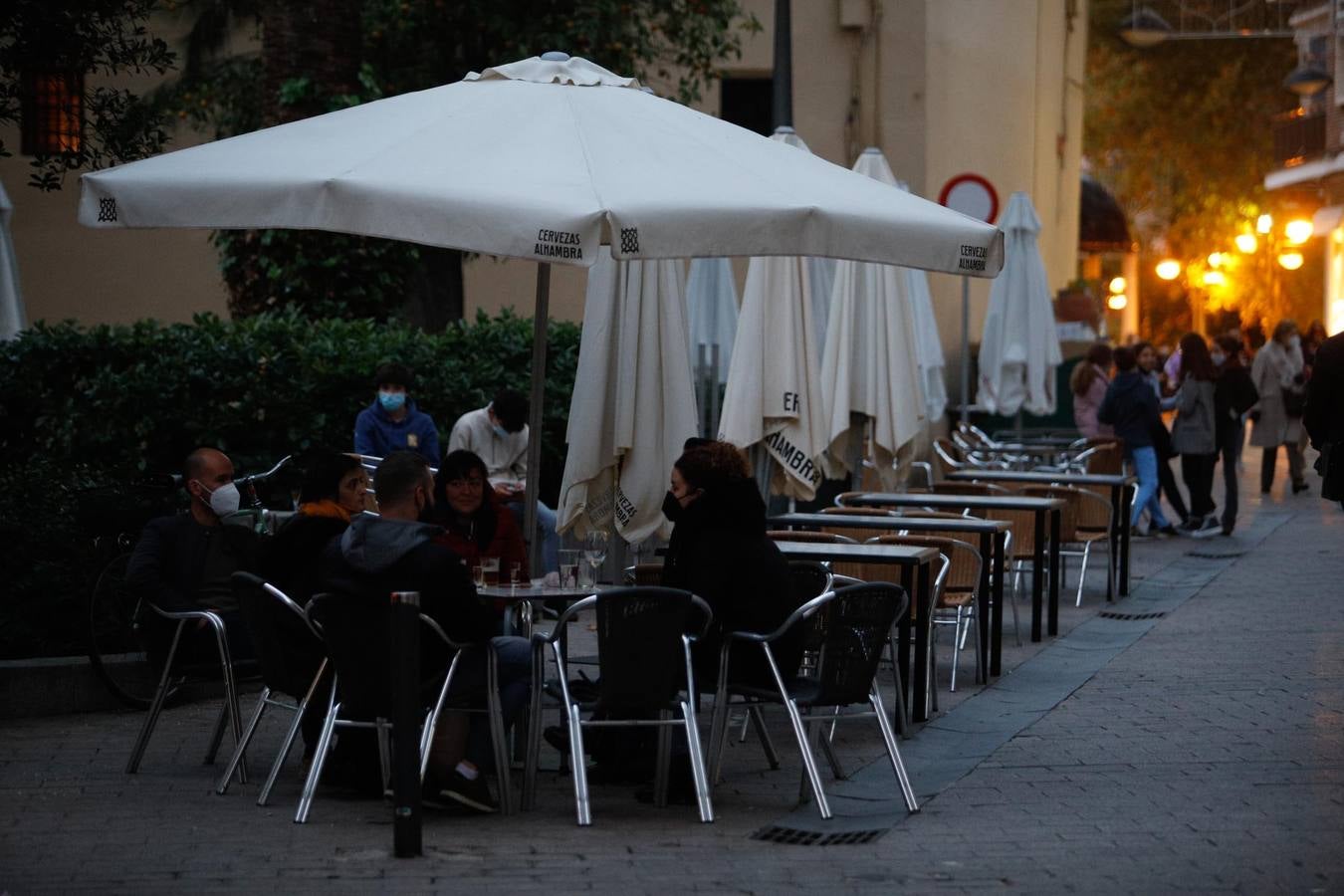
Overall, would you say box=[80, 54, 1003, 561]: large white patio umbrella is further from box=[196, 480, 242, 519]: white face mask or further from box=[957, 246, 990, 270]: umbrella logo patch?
box=[196, 480, 242, 519]: white face mask

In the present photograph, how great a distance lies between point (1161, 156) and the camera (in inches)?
2032

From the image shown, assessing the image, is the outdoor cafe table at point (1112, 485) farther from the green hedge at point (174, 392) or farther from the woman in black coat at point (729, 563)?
the woman in black coat at point (729, 563)

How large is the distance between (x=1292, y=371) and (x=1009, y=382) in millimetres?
4803

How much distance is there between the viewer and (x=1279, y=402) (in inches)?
871

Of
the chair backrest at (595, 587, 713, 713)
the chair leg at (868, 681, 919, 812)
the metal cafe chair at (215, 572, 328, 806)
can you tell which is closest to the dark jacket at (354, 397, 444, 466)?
the metal cafe chair at (215, 572, 328, 806)

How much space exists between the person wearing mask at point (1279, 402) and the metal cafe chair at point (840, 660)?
15314 millimetres

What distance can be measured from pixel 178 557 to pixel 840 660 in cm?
306

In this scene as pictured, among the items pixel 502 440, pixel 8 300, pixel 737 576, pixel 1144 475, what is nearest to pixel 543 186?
pixel 737 576

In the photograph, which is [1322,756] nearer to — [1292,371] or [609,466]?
[609,466]

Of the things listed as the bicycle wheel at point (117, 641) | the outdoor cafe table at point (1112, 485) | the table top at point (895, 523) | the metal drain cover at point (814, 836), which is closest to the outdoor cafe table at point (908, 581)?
the table top at point (895, 523)

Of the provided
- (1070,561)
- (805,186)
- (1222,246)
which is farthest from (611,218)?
(1222,246)

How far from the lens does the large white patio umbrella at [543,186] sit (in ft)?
23.7

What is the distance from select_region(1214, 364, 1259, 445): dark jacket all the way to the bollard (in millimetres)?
13272

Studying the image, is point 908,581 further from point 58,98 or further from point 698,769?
point 58,98
